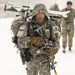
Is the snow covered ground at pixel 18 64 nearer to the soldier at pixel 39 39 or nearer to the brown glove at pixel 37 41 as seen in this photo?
the soldier at pixel 39 39

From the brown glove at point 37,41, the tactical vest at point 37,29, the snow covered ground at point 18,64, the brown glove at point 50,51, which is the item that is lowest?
the snow covered ground at point 18,64

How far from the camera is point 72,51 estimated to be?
44.7ft

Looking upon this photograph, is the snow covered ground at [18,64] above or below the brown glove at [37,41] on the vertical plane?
below

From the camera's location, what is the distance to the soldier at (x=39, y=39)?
6184 millimetres

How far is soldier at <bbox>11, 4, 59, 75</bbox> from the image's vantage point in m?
6.18

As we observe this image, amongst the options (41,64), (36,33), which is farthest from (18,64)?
(36,33)

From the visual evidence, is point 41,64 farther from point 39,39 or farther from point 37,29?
point 37,29

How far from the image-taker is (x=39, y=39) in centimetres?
618

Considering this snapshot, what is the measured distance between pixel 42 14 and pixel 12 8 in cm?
106

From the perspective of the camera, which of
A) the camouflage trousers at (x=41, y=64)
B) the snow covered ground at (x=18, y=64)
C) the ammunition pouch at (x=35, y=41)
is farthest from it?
the snow covered ground at (x=18, y=64)

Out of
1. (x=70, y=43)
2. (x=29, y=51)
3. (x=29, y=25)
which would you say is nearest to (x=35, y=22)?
(x=29, y=25)

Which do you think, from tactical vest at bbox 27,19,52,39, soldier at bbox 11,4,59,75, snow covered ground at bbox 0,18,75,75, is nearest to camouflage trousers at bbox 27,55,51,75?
soldier at bbox 11,4,59,75

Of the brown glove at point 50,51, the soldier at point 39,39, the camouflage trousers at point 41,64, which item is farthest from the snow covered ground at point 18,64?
the brown glove at point 50,51

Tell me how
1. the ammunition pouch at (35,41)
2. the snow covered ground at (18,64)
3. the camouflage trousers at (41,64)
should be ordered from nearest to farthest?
the ammunition pouch at (35,41) → the camouflage trousers at (41,64) → the snow covered ground at (18,64)
